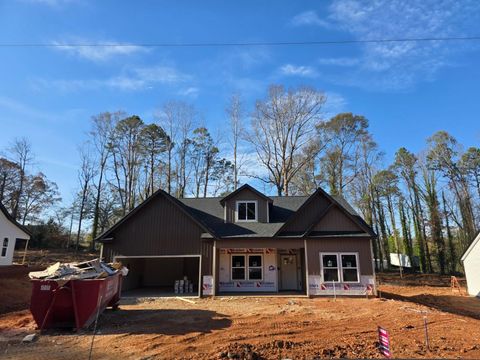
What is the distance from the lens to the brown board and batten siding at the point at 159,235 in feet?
56.9

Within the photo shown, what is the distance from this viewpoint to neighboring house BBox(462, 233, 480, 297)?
21266 millimetres

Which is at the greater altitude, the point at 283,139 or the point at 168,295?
the point at 283,139

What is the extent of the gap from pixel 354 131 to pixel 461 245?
56.0 ft

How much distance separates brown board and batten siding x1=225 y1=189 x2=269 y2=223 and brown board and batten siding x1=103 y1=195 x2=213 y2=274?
2507 mm

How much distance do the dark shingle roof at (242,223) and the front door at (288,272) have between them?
227 centimetres

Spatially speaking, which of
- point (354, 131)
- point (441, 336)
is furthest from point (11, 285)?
point (354, 131)

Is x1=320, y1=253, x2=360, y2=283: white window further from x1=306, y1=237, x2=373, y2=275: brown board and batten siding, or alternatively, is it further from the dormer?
the dormer

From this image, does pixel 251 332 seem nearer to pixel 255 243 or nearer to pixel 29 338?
pixel 29 338

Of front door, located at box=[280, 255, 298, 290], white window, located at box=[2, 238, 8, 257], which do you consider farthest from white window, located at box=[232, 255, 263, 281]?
white window, located at box=[2, 238, 8, 257]

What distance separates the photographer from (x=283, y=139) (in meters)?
32.0

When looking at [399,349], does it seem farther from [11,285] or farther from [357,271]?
[11,285]

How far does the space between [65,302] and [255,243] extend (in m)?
9.77

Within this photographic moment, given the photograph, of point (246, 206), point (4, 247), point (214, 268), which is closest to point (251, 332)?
point (214, 268)

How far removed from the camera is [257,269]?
18531mm
